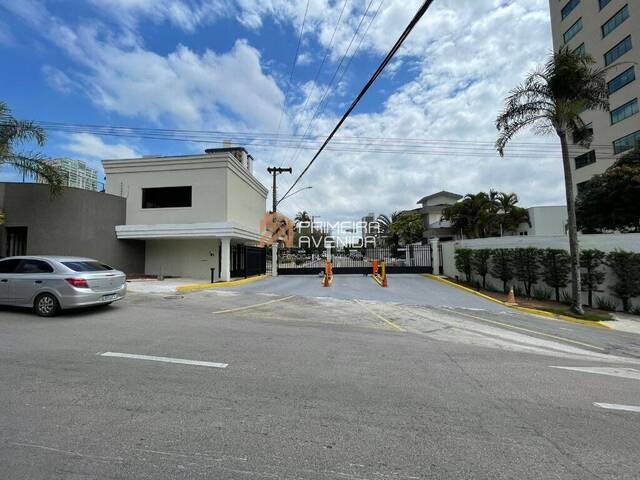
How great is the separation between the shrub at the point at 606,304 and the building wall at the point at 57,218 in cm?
2244

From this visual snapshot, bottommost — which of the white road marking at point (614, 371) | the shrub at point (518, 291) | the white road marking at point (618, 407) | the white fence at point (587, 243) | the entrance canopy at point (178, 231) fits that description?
the white road marking at point (614, 371)

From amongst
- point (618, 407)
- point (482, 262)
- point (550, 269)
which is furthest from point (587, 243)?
point (618, 407)

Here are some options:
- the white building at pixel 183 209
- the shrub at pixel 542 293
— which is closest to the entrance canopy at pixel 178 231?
the white building at pixel 183 209

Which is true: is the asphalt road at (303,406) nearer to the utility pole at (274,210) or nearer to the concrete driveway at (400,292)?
the concrete driveway at (400,292)

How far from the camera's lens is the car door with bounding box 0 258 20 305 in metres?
9.01

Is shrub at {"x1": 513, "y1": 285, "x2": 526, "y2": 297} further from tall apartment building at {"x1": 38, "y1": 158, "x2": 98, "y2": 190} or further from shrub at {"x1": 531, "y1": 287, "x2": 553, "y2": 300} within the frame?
tall apartment building at {"x1": 38, "y1": 158, "x2": 98, "y2": 190}

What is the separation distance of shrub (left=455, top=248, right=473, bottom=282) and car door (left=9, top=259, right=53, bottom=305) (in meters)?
17.8

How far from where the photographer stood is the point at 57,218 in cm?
1692

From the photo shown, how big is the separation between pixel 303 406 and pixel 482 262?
53.1ft

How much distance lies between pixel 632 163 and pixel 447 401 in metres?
25.6

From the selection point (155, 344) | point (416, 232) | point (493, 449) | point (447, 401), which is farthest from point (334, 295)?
point (416, 232)

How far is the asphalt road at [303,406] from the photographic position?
9.32 feet

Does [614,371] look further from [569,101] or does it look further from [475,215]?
[475,215]

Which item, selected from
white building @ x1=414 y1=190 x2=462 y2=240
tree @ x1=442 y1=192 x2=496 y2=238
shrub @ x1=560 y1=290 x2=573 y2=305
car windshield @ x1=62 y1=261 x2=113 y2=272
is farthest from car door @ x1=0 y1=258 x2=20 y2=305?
white building @ x1=414 y1=190 x2=462 y2=240
